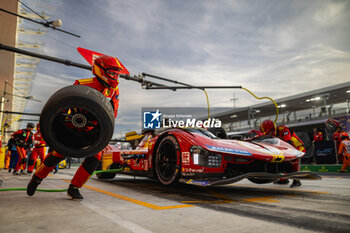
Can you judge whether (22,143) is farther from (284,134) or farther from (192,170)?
(284,134)

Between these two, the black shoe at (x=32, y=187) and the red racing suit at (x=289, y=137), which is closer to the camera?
the black shoe at (x=32, y=187)

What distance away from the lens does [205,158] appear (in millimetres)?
3266

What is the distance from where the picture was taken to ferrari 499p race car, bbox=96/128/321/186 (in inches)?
127

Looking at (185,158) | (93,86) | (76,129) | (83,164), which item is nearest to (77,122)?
(76,129)

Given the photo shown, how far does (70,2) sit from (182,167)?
7.65 m

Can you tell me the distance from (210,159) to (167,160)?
925 mm

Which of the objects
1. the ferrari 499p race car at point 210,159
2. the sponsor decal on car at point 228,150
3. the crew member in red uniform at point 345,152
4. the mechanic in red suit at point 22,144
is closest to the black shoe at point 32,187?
the ferrari 499p race car at point 210,159

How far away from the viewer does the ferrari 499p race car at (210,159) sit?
323 centimetres

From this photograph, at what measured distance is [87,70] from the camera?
6828mm

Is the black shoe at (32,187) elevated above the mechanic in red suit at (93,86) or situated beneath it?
situated beneath

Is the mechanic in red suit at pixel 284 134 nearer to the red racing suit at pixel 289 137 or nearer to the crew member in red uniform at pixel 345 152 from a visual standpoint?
the red racing suit at pixel 289 137

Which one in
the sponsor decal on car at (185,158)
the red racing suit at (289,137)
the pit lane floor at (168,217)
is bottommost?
the pit lane floor at (168,217)

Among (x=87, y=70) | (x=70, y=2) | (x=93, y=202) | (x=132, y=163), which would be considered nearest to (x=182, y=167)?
(x=93, y=202)

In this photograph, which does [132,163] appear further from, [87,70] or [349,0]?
[349,0]
